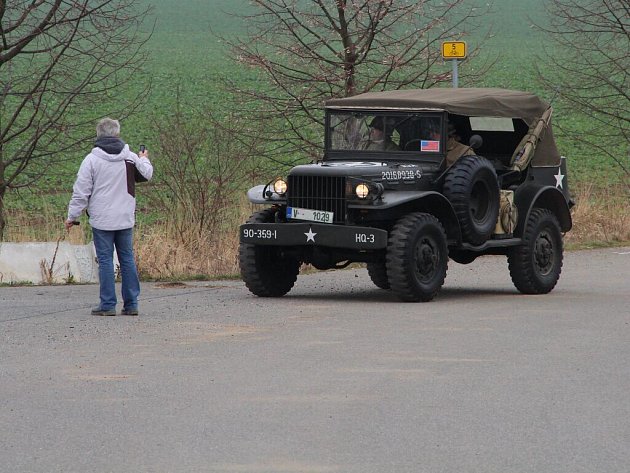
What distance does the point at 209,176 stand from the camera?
1972cm

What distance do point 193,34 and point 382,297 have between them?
269 ft

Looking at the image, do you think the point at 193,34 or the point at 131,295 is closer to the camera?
the point at 131,295

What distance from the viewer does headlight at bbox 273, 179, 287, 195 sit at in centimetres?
1455

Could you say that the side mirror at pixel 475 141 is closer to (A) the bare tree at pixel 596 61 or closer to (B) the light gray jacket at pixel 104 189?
(B) the light gray jacket at pixel 104 189

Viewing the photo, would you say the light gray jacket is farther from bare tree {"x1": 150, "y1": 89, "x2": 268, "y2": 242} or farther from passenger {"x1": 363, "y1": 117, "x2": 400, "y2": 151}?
bare tree {"x1": 150, "y1": 89, "x2": 268, "y2": 242}

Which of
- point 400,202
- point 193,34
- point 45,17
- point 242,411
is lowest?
point 242,411

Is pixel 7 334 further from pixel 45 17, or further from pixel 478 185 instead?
pixel 45 17

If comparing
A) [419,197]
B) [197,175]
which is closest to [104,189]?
[419,197]

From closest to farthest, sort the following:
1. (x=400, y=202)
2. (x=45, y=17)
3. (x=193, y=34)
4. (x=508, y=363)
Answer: (x=508, y=363) → (x=400, y=202) → (x=45, y=17) → (x=193, y=34)

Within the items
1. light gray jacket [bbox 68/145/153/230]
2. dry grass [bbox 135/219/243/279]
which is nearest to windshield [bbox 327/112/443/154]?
dry grass [bbox 135/219/243/279]

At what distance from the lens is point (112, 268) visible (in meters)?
12.8

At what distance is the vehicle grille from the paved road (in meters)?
0.94

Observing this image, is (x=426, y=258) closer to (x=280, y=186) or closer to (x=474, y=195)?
(x=474, y=195)

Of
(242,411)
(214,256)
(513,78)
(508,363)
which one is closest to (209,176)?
(214,256)
